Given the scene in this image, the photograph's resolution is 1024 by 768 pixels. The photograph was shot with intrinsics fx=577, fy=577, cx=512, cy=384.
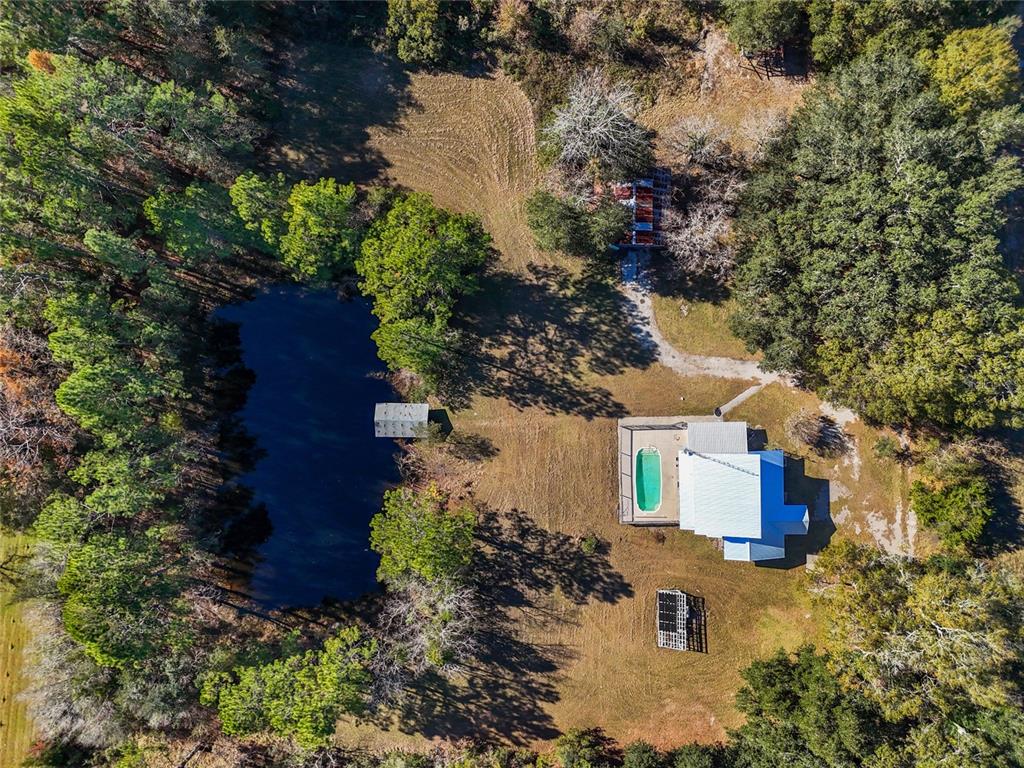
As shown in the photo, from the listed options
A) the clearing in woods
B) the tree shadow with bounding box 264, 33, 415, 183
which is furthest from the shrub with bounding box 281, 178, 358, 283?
the clearing in woods

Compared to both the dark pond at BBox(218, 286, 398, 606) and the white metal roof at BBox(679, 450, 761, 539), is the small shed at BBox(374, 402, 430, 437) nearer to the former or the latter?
the dark pond at BBox(218, 286, 398, 606)

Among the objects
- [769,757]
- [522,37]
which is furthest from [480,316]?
[769,757]

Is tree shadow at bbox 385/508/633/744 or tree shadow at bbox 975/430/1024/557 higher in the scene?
tree shadow at bbox 975/430/1024/557

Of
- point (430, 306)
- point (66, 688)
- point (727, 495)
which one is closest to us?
point (430, 306)

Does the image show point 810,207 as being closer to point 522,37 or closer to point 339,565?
point 522,37

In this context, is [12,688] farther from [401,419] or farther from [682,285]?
[682,285]

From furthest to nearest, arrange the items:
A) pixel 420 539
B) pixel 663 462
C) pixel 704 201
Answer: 1. pixel 663 462
2. pixel 704 201
3. pixel 420 539

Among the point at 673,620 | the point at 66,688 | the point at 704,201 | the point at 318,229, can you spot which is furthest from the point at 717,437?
the point at 66,688
